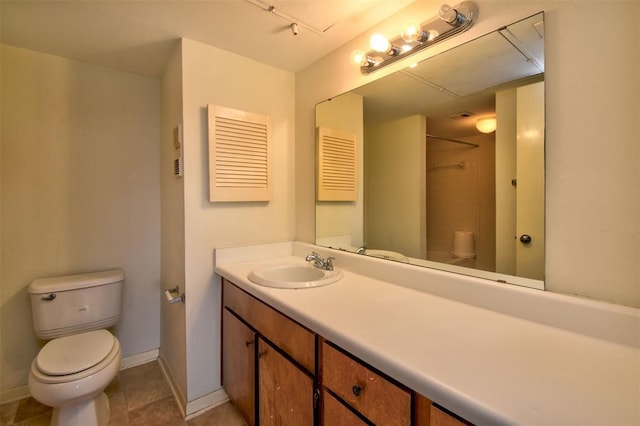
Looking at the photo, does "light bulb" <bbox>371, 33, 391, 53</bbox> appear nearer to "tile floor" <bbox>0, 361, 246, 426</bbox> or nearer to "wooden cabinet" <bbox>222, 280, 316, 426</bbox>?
"wooden cabinet" <bbox>222, 280, 316, 426</bbox>

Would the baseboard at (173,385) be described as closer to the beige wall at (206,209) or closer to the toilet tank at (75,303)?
the beige wall at (206,209)

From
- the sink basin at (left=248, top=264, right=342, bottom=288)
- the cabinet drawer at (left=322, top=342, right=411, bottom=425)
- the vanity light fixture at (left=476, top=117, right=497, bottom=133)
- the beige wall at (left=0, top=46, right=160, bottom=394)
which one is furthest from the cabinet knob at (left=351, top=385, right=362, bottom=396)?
the beige wall at (left=0, top=46, right=160, bottom=394)

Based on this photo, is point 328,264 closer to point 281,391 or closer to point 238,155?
point 281,391

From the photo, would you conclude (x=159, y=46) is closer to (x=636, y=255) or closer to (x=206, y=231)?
(x=206, y=231)

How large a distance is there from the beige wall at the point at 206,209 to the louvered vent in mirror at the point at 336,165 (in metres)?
0.15

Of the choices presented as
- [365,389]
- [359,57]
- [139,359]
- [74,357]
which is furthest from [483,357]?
[139,359]

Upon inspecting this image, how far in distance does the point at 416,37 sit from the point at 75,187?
2.17 m

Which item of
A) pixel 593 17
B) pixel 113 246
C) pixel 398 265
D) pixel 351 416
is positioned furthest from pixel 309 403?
pixel 113 246

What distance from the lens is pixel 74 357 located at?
140cm

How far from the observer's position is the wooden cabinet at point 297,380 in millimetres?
697

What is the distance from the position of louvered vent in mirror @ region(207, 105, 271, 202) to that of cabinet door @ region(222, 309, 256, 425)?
702mm

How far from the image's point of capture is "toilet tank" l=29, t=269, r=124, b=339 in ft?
5.26

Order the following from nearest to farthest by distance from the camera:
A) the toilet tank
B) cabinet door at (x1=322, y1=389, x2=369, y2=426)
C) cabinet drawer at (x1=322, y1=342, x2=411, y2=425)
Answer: cabinet drawer at (x1=322, y1=342, x2=411, y2=425) → cabinet door at (x1=322, y1=389, x2=369, y2=426) → the toilet tank

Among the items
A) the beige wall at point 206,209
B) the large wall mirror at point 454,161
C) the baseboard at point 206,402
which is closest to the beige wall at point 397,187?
the large wall mirror at point 454,161
